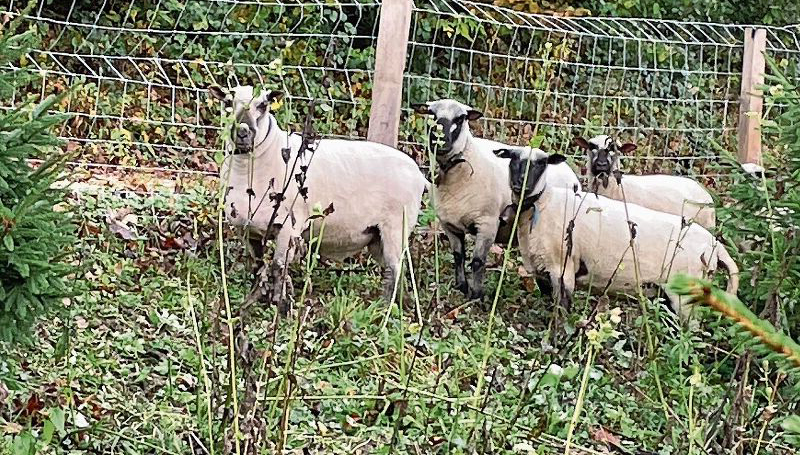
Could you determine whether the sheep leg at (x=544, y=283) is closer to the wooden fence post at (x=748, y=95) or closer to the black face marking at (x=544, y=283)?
the black face marking at (x=544, y=283)

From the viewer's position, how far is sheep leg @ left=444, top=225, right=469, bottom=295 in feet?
23.9

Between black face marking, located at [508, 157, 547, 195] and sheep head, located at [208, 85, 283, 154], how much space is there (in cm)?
144

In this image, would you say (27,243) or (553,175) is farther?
(553,175)

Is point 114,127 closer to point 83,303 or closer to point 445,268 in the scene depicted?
point 445,268

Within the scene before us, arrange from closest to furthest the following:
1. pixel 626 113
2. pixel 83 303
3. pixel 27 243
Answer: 1. pixel 27 243
2. pixel 83 303
3. pixel 626 113

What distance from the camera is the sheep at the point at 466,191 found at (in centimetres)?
716

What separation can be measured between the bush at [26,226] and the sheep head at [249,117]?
2104 millimetres

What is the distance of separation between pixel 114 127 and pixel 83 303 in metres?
5.42

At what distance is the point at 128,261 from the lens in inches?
249

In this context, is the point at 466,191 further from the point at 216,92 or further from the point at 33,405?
the point at 33,405

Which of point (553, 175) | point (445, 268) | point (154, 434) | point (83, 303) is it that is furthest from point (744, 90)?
point (154, 434)

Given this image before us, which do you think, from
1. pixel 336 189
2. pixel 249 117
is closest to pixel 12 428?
pixel 249 117

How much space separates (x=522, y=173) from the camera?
660cm

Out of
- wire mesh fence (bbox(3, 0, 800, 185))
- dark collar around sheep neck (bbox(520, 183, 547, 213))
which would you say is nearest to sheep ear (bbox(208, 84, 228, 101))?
dark collar around sheep neck (bbox(520, 183, 547, 213))
